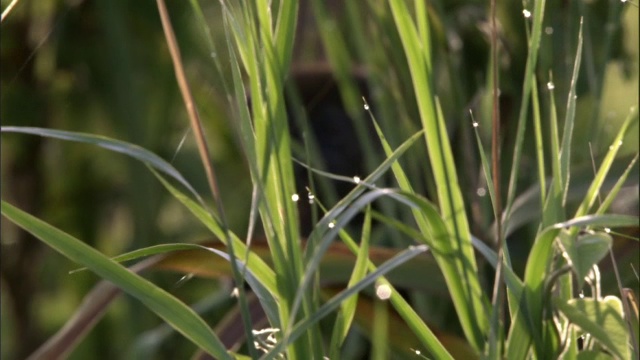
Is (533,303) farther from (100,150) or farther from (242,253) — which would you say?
(100,150)

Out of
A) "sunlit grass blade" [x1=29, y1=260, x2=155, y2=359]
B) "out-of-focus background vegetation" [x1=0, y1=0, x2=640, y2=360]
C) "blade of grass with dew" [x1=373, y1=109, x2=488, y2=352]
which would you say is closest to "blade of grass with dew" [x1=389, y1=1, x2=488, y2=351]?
"blade of grass with dew" [x1=373, y1=109, x2=488, y2=352]

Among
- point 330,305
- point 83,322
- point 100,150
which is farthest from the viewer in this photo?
point 100,150

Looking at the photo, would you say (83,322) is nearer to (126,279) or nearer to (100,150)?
(126,279)

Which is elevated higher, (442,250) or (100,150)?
(442,250)

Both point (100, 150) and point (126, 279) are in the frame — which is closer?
point (126, 279)

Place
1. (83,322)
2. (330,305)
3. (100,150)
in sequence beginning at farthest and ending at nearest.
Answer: (100,150)
(83,322)
(330,305)

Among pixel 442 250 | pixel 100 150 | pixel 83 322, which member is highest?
pixel 442 250

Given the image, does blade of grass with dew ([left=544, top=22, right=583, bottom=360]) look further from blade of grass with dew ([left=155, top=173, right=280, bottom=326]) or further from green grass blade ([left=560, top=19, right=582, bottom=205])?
blade of grass with dew ([left=155, top=173, right=280, bottom=326])

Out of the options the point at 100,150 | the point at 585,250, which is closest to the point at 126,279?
the point at 585,250

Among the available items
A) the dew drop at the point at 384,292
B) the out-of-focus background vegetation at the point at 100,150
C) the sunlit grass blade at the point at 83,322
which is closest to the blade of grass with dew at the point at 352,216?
the dew drop at the point at 384,292
